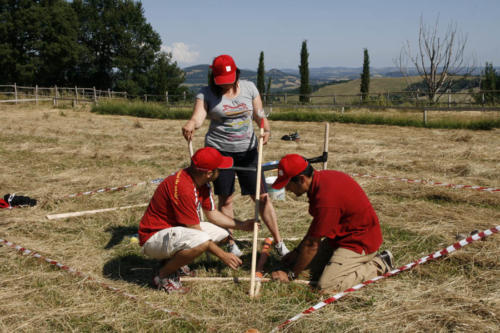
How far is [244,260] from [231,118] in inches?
61.9

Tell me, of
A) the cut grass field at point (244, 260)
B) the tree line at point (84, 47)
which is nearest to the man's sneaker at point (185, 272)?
the cut grass field at point (244, 260)

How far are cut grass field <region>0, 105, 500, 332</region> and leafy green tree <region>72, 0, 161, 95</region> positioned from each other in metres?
50.3

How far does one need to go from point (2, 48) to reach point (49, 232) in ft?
170

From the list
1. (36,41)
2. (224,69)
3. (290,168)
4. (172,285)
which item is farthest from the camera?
(36,41)

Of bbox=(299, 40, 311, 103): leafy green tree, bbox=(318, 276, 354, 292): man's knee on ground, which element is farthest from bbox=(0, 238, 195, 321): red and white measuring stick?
bbox=(299, 40, 311, 103): leafy green tree

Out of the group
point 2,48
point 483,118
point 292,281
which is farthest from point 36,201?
point 2,48

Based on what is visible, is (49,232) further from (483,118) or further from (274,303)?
(483,118)

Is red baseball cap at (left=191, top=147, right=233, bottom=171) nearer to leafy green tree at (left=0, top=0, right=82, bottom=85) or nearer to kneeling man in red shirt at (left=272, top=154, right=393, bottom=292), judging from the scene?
kneeling man in red shirt at (left=272, top=154, right=393, bottom=292)

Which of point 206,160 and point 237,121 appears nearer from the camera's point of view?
point 206,160

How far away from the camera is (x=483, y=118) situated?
17.1m

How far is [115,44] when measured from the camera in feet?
192

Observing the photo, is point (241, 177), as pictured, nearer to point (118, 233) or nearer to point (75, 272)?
point (75, 272)

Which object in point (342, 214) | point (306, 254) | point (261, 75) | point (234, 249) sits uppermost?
point (261, 75)

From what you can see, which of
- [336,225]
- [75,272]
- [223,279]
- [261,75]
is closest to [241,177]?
[223,279]
